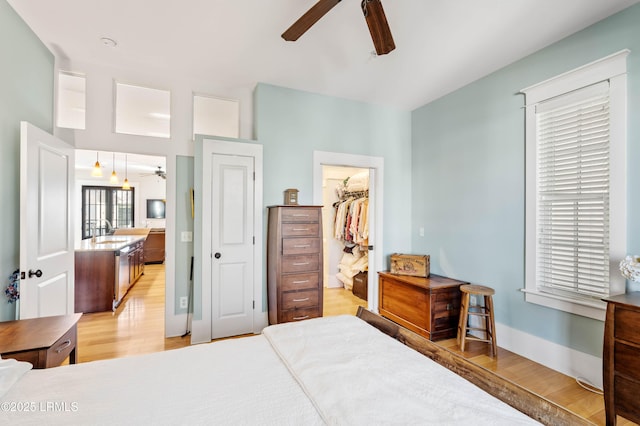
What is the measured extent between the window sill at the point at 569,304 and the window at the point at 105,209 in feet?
31.3

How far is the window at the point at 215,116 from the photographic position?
3273 millimetres

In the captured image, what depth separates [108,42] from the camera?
2496mm

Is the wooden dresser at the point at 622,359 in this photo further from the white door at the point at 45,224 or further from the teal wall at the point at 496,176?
the white door at the point at 45,224

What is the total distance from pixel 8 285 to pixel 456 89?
→ 14.8 feet

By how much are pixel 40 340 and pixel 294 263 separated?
1.95 m

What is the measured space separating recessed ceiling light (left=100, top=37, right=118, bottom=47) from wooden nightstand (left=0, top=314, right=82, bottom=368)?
2.25 metres

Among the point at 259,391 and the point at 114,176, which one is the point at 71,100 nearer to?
the point at 259,391

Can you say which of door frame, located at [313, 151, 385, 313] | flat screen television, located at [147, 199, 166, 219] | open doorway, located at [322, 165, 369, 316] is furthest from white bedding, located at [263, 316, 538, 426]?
flat screen television, located at [147, 199, 166, 219]

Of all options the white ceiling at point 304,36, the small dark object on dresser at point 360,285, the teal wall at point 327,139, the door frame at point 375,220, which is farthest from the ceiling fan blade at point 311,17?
the small dark object on dresser at point 360,285

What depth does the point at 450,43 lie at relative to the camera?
246cm

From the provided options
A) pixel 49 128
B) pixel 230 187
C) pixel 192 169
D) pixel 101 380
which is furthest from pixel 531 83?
pixel 49 128

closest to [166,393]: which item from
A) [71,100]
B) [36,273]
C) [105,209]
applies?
[36,273]

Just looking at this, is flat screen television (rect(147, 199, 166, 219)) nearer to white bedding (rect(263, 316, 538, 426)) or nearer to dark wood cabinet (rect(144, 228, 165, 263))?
dark wood cabinet (rect(144, 228, 165, 263))

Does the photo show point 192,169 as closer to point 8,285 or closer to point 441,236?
point 8,285
